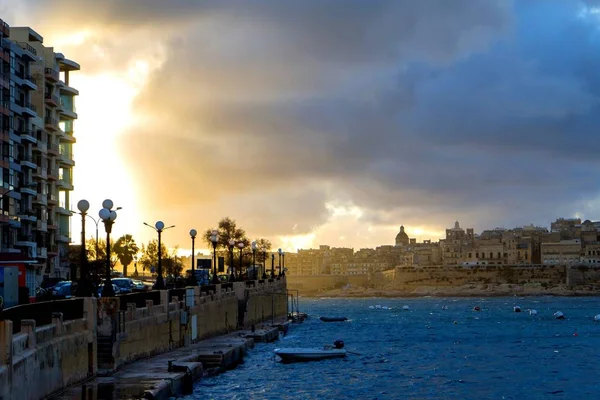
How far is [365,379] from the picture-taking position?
48.4 meters

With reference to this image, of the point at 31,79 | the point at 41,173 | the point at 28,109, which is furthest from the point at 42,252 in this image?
the point at 31,79

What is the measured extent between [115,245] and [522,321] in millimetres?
56588

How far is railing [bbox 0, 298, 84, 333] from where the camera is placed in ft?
84.6

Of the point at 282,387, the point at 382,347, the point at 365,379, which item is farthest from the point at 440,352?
the point at 282,387

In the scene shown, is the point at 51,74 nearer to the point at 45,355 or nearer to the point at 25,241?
the point at 25,241

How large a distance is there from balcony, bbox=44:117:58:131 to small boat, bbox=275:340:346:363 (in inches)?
1398

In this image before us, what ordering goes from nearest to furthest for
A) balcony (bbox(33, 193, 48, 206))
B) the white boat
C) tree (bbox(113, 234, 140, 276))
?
the white boat
balcony (bbox(33, 193, 48, 206))
tree (bbox(113, 234, 140, 276))

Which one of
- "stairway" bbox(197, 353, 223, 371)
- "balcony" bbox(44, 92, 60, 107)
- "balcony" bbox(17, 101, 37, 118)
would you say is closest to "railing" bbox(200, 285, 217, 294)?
"stairway" bbox(197, 353, 223, 371)

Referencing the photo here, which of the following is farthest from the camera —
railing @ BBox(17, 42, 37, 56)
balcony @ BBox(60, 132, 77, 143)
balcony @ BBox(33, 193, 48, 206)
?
balcony @ BBox(60, 132, 77, 143)

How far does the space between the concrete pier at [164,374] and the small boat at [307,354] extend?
90.6 inches

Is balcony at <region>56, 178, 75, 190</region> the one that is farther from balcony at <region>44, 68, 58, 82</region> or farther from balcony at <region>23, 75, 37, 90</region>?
balcony at <region>23, 75, 37, 90</region>

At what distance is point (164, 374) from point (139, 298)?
9488 mm

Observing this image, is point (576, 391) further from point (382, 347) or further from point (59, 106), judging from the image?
point (59, 106)

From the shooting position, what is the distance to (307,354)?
177 ft
